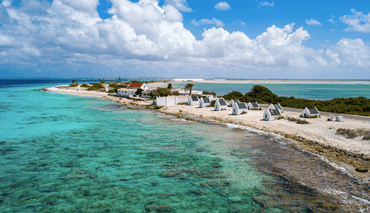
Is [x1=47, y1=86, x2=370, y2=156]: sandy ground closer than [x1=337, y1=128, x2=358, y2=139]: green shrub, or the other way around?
[x1=47, y1=86, x2=370, y2=156]: sandy ground

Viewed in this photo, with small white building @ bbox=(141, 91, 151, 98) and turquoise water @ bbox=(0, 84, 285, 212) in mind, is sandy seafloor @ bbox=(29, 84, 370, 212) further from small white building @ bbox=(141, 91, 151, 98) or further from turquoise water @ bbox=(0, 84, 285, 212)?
small white building @ bbox=(141, 91, 151, 98)

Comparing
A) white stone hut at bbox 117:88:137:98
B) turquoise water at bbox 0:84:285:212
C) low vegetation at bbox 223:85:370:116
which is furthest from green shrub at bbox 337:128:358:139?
white stone hut at bbox 117:88:137:98

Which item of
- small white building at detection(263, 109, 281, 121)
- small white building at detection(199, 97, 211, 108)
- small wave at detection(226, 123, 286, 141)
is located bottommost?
small wave at detection(226, 123, 286, 141)

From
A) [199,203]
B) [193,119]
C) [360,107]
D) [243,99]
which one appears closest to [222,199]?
[199,203]

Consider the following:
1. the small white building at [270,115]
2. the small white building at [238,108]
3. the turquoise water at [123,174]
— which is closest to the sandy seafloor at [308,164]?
the turquoise water at [123,174]

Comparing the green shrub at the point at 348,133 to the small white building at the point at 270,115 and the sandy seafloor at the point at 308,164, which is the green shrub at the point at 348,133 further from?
the small white building at the point at 270,115

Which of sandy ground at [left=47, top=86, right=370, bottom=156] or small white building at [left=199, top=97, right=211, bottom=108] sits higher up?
small white building at [left=199, top=97, right=211, bottom=108]

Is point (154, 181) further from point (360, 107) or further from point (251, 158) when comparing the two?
point (360, 107)
